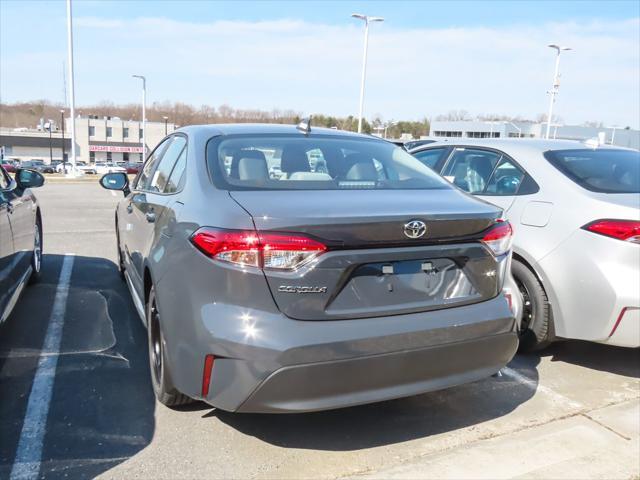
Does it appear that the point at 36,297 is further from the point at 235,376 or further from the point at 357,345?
the point at 357,345

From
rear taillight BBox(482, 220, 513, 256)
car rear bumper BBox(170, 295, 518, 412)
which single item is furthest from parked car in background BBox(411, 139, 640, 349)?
car rear bumper BBox(170, 295, 518, 412)

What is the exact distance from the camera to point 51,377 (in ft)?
11.5

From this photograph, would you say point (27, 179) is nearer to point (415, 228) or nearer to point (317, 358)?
point (317, 358)

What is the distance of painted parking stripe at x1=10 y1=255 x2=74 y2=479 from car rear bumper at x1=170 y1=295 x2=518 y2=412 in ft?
2.58

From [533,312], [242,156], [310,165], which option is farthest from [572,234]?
[242,156]

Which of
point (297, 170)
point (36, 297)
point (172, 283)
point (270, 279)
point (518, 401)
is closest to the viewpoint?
point (270, 279)

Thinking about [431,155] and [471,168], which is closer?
[471,168]

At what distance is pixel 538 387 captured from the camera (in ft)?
12.0

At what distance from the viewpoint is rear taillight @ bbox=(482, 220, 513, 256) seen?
A: 2.74 meters

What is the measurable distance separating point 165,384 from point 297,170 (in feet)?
4.58

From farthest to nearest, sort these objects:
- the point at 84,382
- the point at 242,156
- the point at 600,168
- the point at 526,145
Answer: the point at 526,145 < the point at 600,168 < the point at 84,382 < the point at 242,156

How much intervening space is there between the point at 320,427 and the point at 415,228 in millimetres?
1315

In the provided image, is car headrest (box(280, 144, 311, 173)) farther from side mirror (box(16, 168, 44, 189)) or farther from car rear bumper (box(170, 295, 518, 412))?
side mirror (box(16, 168, 44, 189))

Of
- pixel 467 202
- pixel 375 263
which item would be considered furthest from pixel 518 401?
pixel 375 263
